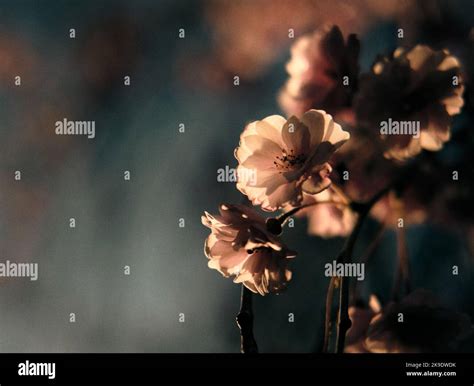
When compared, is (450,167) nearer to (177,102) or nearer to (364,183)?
(364,183)

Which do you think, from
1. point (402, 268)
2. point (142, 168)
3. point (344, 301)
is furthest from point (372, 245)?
point (142, 168)

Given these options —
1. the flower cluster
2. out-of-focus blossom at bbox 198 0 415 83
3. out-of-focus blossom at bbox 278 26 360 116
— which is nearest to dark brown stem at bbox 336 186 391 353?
the flower cluster

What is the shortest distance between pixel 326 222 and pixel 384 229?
0.06 metres

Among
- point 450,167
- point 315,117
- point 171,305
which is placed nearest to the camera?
point 315,117

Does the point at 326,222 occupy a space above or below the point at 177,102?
below

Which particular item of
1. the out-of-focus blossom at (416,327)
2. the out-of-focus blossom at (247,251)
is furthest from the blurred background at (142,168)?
the out-of-focus blossom at (247,251)

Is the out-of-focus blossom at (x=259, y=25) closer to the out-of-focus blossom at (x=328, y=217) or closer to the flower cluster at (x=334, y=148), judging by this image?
the flower cluster at (x=334, y=148)

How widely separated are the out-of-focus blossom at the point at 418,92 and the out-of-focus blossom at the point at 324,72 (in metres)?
0.04

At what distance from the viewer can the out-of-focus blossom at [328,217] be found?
1.88 ft

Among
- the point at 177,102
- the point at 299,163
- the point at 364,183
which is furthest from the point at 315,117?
the point at 177,102

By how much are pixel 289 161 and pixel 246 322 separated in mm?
141

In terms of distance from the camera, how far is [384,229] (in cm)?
63

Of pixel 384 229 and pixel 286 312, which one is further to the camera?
pixel 286 312

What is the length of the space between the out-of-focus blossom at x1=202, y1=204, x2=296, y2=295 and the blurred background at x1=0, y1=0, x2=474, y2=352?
0.21 meters
